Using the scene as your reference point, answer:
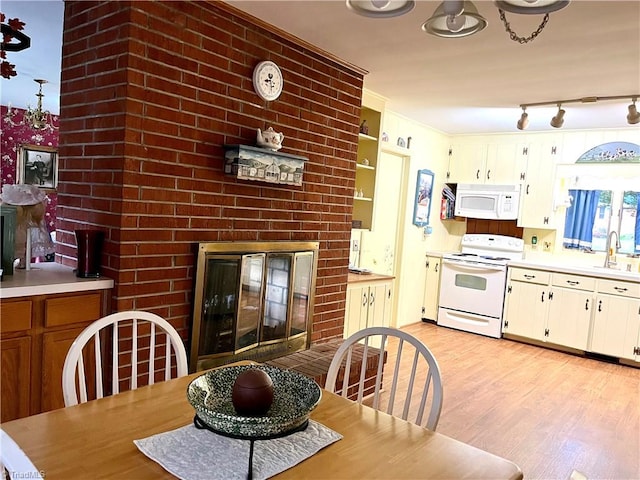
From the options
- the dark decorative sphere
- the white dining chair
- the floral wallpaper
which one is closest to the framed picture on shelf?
the dark decorative sphere

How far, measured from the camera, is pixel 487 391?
3.57 metres

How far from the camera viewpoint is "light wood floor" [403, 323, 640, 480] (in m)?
2.61

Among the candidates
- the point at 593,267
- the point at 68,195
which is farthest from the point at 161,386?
the point at 593,267

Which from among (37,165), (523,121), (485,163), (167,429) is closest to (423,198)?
(485,163)

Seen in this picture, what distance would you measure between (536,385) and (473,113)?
2.52 meters

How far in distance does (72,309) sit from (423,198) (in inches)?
164

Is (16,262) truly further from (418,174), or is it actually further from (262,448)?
(418,174)

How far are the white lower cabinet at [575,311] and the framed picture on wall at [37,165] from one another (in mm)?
6295

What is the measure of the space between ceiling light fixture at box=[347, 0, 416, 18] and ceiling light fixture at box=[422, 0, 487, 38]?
0.32 feet

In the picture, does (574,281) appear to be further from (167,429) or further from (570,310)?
(167,429)

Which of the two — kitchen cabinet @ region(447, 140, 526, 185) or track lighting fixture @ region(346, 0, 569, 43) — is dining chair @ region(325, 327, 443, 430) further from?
kitchen cabinet @ region(447, 140, 526, 185)

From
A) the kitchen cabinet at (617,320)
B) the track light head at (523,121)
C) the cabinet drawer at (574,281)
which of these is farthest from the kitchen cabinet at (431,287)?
the track light head at (523,121)

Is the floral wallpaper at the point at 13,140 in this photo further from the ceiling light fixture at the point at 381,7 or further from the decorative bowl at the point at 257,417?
the ceiling light fixture at the point at 381,7

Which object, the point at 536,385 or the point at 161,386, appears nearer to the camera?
the point at 161,386
